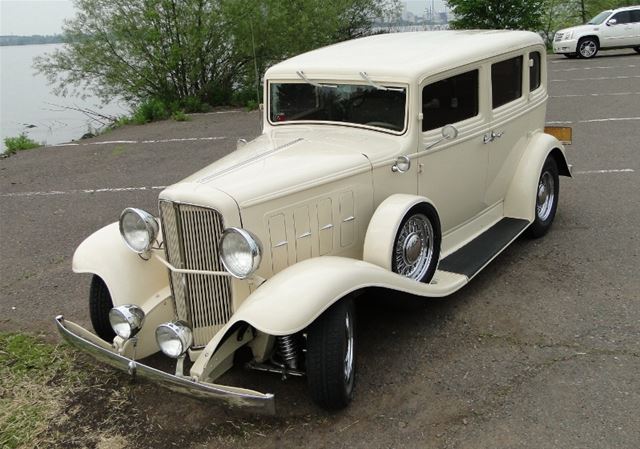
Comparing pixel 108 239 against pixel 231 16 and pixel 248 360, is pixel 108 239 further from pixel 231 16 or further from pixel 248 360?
pixel 231 16

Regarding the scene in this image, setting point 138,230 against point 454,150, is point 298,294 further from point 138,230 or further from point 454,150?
point 454,150

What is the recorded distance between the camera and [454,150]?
4.32 metres

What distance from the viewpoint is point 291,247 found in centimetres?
342

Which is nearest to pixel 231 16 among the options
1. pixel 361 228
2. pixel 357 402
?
pixel 361 228

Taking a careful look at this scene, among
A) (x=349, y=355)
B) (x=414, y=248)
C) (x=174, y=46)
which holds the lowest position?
(x=349, y=355)

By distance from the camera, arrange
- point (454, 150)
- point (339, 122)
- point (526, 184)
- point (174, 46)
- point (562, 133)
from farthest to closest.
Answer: point (174, 46), point (562, 133), point (526, 184), point (454, 150), point (339, 122)

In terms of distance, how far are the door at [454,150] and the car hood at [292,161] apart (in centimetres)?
34

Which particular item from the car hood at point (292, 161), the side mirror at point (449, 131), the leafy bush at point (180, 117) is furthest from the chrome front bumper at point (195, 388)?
the leafy bush at point (180, 117)

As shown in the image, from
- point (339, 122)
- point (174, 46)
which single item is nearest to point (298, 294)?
point (339, 122)

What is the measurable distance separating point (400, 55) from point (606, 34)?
16332 millimetres

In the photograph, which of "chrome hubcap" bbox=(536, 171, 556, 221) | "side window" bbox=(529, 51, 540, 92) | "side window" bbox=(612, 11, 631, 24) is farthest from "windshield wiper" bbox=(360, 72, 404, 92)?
"side window" bbox=(612, 11, 631, 24)

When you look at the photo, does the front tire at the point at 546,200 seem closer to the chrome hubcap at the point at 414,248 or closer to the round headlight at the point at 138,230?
the chrome hubcap at the point at 414,248

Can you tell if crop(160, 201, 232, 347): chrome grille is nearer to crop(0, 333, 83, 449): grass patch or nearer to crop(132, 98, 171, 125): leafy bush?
crop(0, 333, 83, 449): grass patch

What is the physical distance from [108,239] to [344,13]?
14.6 m
